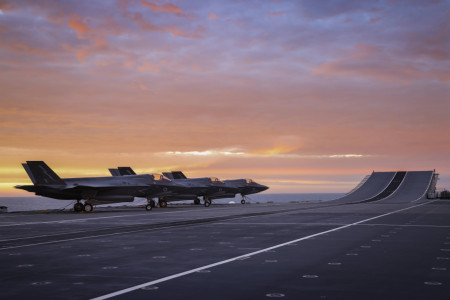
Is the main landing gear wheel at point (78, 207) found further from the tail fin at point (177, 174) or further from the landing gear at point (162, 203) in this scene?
the tail fin at point (177, 174)

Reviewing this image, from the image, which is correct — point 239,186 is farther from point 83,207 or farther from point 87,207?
point 83,207

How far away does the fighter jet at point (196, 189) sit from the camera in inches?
2610

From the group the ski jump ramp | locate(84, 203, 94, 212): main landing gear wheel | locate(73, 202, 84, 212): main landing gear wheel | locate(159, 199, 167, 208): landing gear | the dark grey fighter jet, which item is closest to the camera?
the dark grey fighter jet

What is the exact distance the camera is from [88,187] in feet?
164

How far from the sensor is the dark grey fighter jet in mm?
48781

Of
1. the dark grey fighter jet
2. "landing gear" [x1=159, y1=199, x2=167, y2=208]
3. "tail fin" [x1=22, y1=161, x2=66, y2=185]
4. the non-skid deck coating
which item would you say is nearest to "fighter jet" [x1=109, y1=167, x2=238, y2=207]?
"landing gear" [x1=159, y1=199, x2=167, y2=208]

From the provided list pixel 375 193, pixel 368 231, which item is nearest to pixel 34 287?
pixel 368 231

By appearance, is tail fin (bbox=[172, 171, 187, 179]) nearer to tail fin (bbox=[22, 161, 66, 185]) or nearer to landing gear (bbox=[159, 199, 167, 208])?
landing gear (bbox=[159, 199, 167, 208])

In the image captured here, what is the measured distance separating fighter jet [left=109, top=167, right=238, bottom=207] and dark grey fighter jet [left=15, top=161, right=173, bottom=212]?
1016 centimetres

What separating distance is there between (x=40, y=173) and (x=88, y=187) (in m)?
4.99

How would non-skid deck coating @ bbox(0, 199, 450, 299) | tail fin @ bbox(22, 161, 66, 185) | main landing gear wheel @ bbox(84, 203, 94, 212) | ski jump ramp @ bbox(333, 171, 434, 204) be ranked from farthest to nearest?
ski jump ramp @ bbox(333, 171, 434, 204), main landing gear wheel @ bbox(84, 203, 94, 212), tail fin @ bbox(22, 161, 66, 185), non-skid deck coating @ bbox(0, 199, 450, 299)

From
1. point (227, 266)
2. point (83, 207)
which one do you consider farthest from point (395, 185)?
point (227, 266)

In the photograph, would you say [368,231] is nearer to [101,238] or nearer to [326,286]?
[101,238]

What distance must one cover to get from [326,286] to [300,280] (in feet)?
2.71
